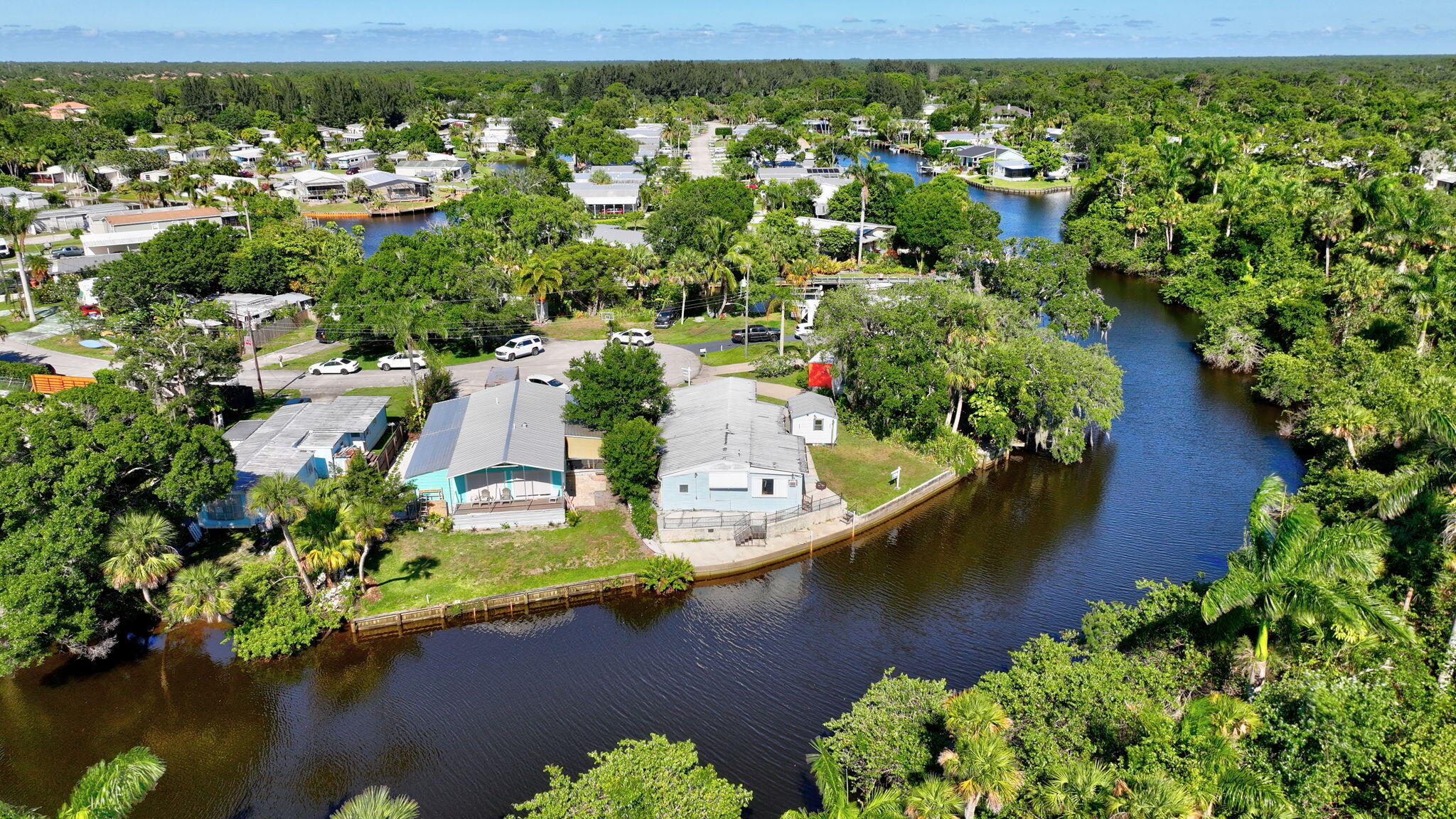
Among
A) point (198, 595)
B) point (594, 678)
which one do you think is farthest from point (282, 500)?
point (594, 678)

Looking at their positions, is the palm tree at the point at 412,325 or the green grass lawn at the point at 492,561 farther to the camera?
the palm tree at the point at 412,325

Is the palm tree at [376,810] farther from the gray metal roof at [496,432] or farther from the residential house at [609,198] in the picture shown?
the residential house at [609,198]

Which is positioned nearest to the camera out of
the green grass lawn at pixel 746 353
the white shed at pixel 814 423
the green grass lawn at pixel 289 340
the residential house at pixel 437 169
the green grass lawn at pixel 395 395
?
the white shed at pixel 814 423

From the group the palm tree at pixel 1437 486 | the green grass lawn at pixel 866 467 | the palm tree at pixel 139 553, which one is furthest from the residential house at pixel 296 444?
the palm tree at pixel 1437 486

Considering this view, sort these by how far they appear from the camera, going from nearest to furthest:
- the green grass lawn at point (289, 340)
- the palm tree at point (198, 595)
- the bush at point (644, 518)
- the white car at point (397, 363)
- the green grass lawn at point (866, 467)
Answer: the palm tree at point (198, 595)
the bush at point (644, 518)
the green grass lawn at point (866, 467)
the white car at point (397, 363)
the green grass lawn at point (289, 340)

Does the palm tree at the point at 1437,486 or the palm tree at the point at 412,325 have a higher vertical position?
the palm tree at the point at 1437,486

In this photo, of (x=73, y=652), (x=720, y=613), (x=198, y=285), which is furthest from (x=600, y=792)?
(x=198, y=285)

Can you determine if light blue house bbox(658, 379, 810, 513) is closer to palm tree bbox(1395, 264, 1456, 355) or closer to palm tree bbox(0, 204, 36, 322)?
palm tree bbox(1395, 264, 1456, 355)
